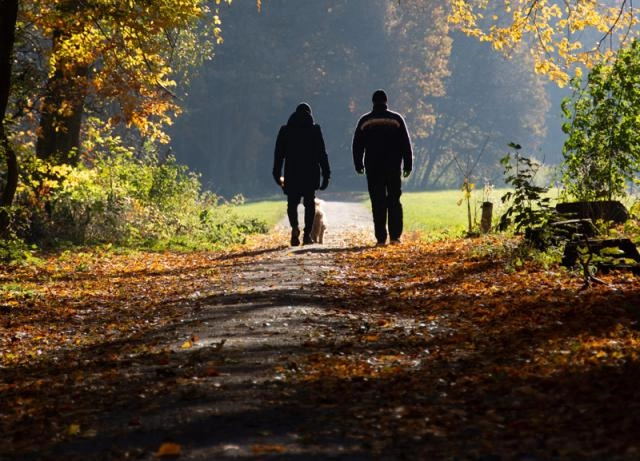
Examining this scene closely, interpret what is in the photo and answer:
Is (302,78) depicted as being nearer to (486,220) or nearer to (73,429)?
(486,220)

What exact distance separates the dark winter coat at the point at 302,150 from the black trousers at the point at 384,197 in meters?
1.12

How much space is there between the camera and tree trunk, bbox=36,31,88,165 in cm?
1659

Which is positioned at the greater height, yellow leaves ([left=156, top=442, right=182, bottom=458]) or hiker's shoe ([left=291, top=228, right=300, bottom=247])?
hiker's shoe ([left=291, top=228, right=300, bottom=247])

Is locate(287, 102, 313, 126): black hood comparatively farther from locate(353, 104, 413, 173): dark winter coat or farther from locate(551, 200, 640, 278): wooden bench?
locate(551, 200, 640, 278): wooden bench

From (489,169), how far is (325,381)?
273ft

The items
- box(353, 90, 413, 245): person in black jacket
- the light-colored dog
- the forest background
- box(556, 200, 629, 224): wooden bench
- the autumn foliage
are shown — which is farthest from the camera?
the forest background

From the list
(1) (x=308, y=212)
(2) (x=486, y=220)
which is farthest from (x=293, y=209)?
(2) (x=486, y=220)

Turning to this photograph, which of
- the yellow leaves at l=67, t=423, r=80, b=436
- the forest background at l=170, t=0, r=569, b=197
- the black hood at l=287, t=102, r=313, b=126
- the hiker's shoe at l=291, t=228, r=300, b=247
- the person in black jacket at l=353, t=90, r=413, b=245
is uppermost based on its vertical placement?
the forest background at l=170, t=0, r=569, b=197

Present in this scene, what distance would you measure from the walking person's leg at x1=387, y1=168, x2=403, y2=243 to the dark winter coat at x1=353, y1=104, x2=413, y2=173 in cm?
17

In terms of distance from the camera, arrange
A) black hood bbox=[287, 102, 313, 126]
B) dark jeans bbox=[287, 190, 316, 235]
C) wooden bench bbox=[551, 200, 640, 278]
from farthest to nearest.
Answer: dark jeans bbox=[287, 190, 316, 235], black hood bbox=[287, 102, 313, 126], wooden bench bbox=[551, 200, 640, 278]

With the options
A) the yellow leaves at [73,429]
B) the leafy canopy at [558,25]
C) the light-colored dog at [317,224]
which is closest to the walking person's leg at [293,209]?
the light-colored dog at [317,224]

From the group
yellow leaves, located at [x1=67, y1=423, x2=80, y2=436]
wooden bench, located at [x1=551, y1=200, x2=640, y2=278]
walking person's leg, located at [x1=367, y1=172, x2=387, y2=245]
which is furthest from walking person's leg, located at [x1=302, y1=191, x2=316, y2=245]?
yellow leaves, located at [x1=67, y1=423, x2=80, y2=436]

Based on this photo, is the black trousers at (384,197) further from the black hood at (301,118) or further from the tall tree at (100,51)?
the tall tree at (100,51)

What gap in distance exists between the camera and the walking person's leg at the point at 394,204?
15289 mm
